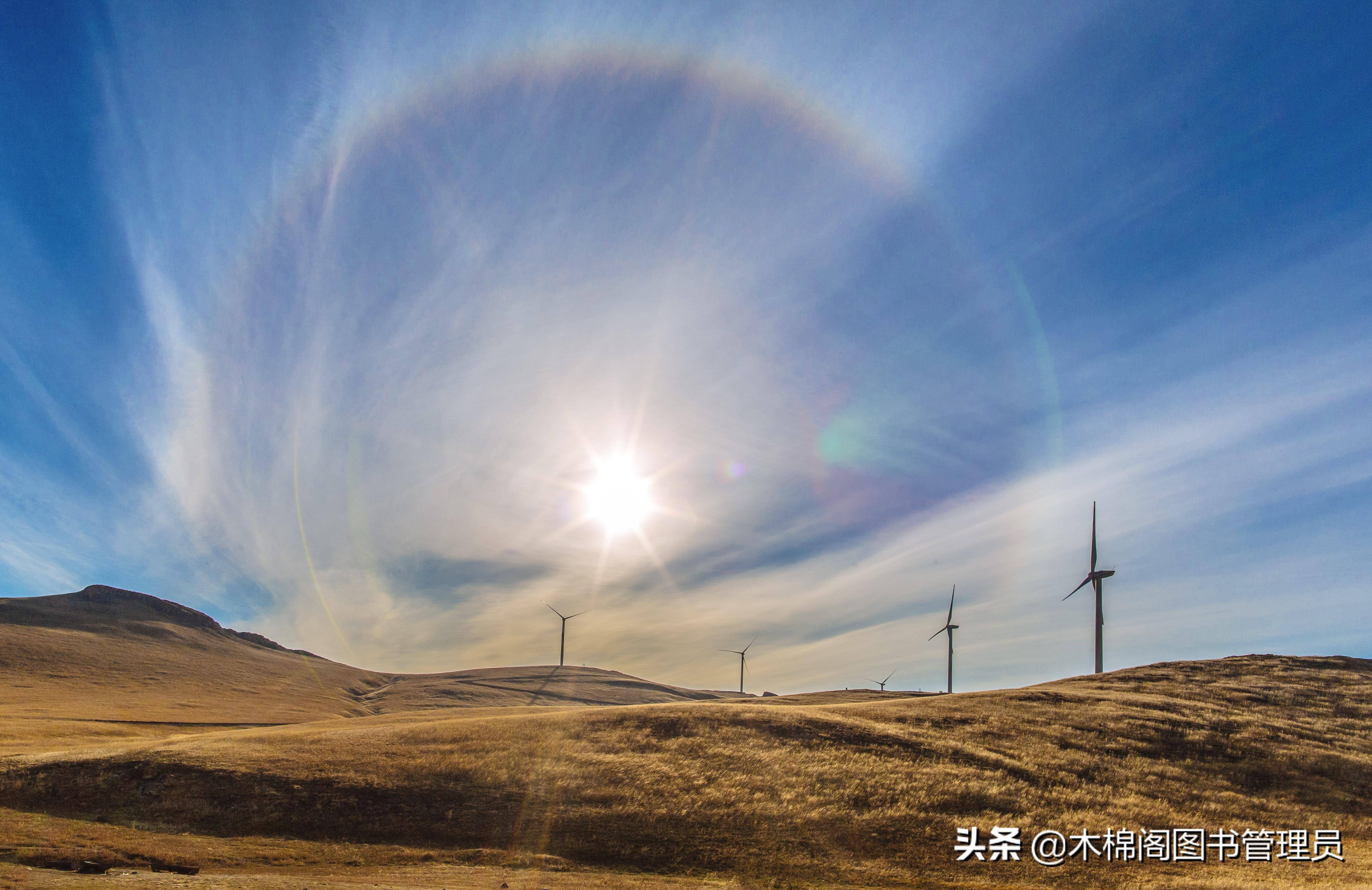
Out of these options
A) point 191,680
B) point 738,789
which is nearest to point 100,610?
point 191,680

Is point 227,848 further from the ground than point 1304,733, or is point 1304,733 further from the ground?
point 1304,733

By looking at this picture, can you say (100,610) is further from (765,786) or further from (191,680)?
(765,786)

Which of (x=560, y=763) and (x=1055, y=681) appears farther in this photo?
(x=1055, y=681)

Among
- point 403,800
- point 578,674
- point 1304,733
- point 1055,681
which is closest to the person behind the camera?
point 403,800

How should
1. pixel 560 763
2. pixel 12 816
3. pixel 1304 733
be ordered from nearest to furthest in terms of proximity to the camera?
pixel 12 816
pixel 560 763
pixel 1304 733

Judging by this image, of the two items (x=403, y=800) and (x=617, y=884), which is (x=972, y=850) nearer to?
(x=617, y=884)

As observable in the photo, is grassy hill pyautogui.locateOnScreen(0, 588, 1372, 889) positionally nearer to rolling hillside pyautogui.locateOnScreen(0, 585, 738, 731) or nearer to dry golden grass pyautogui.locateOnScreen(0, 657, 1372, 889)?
dry golden grass pyautogui.locateOnScreen(0, 657, 1372, 889)

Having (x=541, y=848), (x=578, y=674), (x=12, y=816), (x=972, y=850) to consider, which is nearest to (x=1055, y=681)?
(x=972, y=850)
